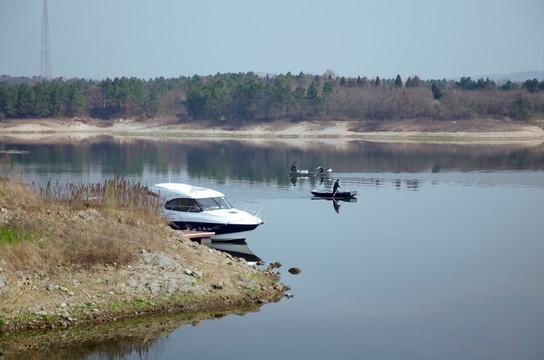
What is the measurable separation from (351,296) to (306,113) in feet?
452

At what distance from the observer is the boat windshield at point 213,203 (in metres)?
32.7

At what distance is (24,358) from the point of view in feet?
57.3

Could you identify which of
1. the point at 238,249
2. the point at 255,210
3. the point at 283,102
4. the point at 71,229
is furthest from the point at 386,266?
the point at 283,102

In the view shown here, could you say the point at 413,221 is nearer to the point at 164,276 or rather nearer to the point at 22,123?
the point at 164,276

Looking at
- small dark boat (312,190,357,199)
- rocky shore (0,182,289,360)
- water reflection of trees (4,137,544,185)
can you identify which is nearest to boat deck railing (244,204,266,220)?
small dark boat (312,190,357,199)

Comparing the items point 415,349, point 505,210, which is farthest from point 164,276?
point 505,210

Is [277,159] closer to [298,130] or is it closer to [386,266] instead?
[386,266]

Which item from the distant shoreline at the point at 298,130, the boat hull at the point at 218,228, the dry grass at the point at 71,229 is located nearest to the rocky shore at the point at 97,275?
the dry grass at the point at 71,229

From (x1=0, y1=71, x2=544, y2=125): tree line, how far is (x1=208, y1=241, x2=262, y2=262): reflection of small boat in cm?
11744

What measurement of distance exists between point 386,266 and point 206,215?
8508mm

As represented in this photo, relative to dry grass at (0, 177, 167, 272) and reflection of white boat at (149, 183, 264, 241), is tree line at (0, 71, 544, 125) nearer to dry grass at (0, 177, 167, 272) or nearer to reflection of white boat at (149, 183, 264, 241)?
reflection of white boat at (149, 183, 264, 241)

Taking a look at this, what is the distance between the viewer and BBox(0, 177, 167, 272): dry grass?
20.5 metres

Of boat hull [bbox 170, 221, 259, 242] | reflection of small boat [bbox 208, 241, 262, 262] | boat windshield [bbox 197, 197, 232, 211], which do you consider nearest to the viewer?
reflection of small boat [bbox 208, 241, 262, 262]

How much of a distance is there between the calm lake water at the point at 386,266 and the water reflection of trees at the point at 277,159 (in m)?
1.75
